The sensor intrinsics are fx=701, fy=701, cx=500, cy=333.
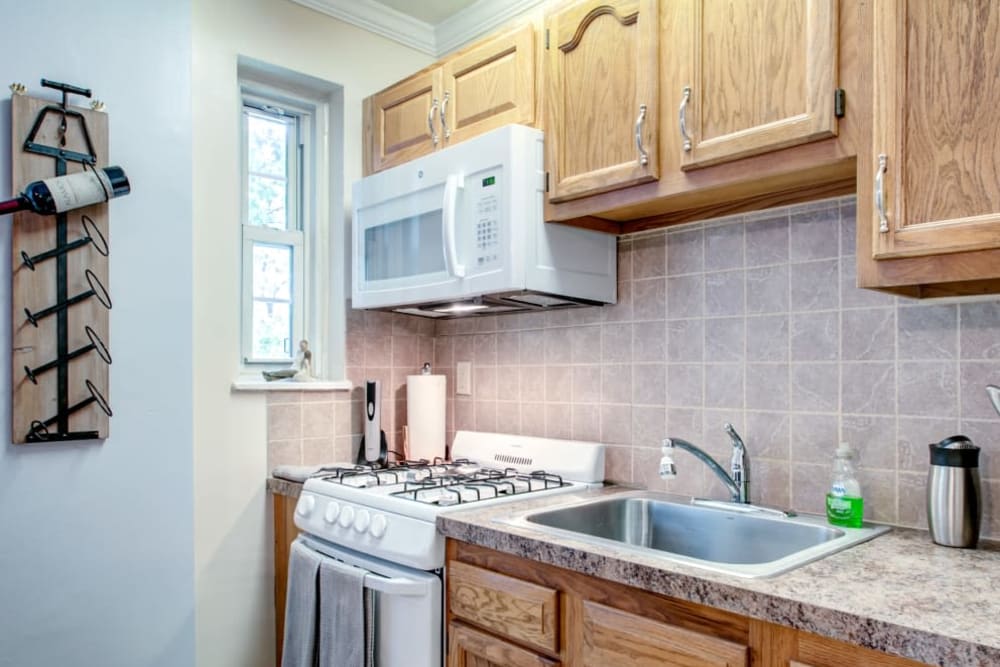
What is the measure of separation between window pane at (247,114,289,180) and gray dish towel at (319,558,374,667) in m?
1.40

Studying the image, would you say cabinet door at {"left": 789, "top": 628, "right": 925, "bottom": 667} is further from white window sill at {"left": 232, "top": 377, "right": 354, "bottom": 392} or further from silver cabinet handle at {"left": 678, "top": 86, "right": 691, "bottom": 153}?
white window sill at {"left": 232, "top": 377, "right": 354, "bottom": 392}

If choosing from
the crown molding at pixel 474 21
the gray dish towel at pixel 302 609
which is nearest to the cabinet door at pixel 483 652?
the gray dish towel at pixel 302 609

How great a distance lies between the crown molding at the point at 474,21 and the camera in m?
2.46

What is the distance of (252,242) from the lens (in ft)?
7.90

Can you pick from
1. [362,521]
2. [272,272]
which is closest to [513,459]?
[362,521]

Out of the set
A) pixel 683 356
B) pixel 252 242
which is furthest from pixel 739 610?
pixel 252 242

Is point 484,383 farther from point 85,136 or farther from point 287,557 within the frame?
point 85,136

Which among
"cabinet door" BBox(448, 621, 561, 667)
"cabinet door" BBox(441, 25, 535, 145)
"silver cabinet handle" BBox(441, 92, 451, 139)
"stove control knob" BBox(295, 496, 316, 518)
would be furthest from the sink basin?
"silver cabinet handle" BBox(441, 92, 451, 139)

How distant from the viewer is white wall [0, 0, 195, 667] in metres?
1.78

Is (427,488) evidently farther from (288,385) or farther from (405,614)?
(288,385)

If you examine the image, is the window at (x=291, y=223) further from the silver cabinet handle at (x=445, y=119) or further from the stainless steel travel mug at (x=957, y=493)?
the stainless steel travel mug at (x=957, y=493)

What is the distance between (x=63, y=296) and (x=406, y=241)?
95 centimetres

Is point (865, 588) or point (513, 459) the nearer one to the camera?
point (865, 588)

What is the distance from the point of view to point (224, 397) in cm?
220
